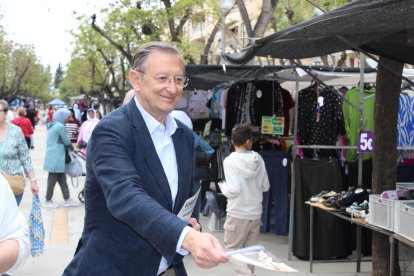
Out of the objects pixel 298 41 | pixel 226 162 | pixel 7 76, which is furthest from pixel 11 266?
pixel 7 76

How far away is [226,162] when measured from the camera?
21.4 feet

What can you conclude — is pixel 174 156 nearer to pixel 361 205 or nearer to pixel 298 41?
pixel 298 41

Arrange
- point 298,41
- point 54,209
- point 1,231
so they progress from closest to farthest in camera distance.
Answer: point 1,231
point 298,41
point 54,209

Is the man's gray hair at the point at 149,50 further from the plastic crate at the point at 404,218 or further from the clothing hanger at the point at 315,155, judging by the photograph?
the clothing hanger at the point at 315,155

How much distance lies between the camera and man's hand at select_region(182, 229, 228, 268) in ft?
6.08

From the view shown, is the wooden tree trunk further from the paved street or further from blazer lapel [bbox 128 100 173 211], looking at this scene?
blazer lapel [bbox 128 100 173 211]

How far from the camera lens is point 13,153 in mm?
6641

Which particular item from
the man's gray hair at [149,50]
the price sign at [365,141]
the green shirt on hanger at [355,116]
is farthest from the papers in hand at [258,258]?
the green shirt on hanger at [355,116]

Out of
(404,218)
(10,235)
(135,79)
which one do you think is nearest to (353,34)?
(404,218)

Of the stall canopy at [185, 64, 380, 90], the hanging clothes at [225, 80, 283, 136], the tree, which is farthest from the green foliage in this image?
the tree

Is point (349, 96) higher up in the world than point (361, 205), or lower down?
higher up

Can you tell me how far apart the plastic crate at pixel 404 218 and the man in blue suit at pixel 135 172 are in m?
2.78

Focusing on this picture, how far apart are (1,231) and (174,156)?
753 mm

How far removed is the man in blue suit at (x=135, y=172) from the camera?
7.31 feet
